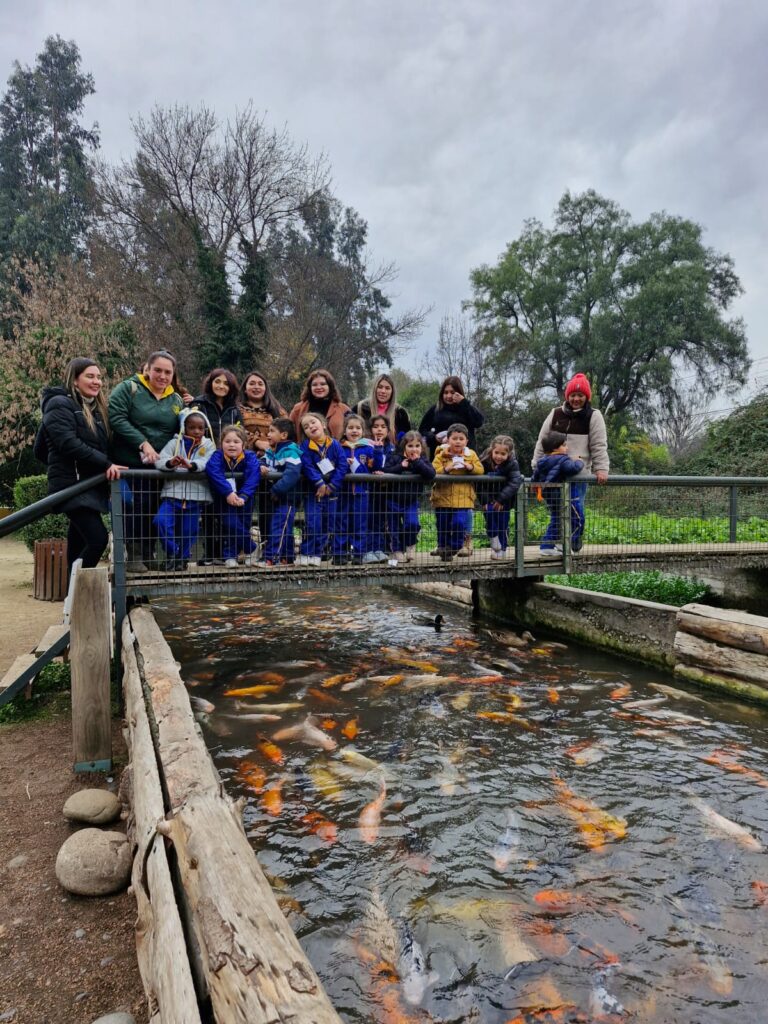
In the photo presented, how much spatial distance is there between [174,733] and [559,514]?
211 inches

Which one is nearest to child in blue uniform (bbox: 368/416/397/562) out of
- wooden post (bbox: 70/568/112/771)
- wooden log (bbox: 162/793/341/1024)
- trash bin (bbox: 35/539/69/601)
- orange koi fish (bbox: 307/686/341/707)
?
orange koi fish (bbox: 307/686/341/707)

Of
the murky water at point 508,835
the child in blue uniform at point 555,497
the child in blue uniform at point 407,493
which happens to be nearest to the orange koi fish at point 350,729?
the murky water at point 508,835

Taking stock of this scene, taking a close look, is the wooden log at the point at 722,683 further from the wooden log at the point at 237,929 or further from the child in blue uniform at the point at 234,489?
the wooden log at the point at 237,929

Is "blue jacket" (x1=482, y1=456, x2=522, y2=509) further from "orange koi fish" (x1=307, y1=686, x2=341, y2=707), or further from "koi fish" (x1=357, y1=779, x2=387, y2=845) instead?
"koi fish" (x1=357, y1=779, x2=387, y2=845)

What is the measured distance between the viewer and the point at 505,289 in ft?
122

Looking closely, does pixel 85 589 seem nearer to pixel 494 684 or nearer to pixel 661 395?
pixel 494 684

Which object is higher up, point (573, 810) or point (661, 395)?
point (661, 395)

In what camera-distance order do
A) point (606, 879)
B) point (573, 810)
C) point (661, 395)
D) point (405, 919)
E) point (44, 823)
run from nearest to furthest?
1. point (405, 919)
2. point (606, 879)
3. point (44, 823)
4. point (573, 810)
5. point (661, 395)

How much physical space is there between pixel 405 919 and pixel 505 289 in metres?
38.2

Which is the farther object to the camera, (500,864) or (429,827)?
(429,827)

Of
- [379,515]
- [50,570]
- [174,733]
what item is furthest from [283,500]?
[50,570]

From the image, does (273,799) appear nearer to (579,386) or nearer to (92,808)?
(92,808)

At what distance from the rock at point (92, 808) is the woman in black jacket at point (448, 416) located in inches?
202

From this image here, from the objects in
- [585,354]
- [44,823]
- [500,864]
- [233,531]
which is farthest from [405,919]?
[585,354]
